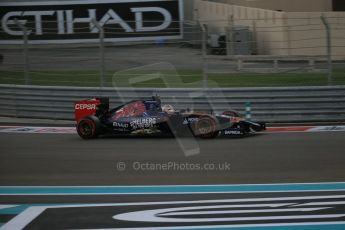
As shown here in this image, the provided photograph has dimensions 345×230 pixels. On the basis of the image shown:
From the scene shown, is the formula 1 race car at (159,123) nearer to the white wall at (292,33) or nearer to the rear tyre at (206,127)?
the rear tyre at (206,127)

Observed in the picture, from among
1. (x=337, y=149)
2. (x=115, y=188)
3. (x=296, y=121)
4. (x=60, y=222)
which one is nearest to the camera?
(x=60, y=222)

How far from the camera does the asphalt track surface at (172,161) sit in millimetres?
9320

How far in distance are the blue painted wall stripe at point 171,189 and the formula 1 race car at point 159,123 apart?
4142 mm

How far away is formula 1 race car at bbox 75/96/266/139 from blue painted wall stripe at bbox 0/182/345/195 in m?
4.14

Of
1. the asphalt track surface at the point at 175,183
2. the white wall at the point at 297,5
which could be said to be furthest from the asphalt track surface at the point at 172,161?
the white wall at the point at 297,5

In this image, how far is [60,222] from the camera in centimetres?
697

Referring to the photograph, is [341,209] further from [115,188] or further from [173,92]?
[173,92]

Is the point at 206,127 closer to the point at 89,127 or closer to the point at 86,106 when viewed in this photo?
the point at 89,127

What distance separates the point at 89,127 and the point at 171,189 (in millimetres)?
5268

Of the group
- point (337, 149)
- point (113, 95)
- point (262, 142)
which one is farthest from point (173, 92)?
point (337, 149)

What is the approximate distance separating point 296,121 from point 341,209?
27.8 ft

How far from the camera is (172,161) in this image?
418 inches

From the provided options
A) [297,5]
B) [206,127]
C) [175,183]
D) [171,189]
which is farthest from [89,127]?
[297,5]

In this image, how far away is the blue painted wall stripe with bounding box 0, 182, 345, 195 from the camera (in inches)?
331
